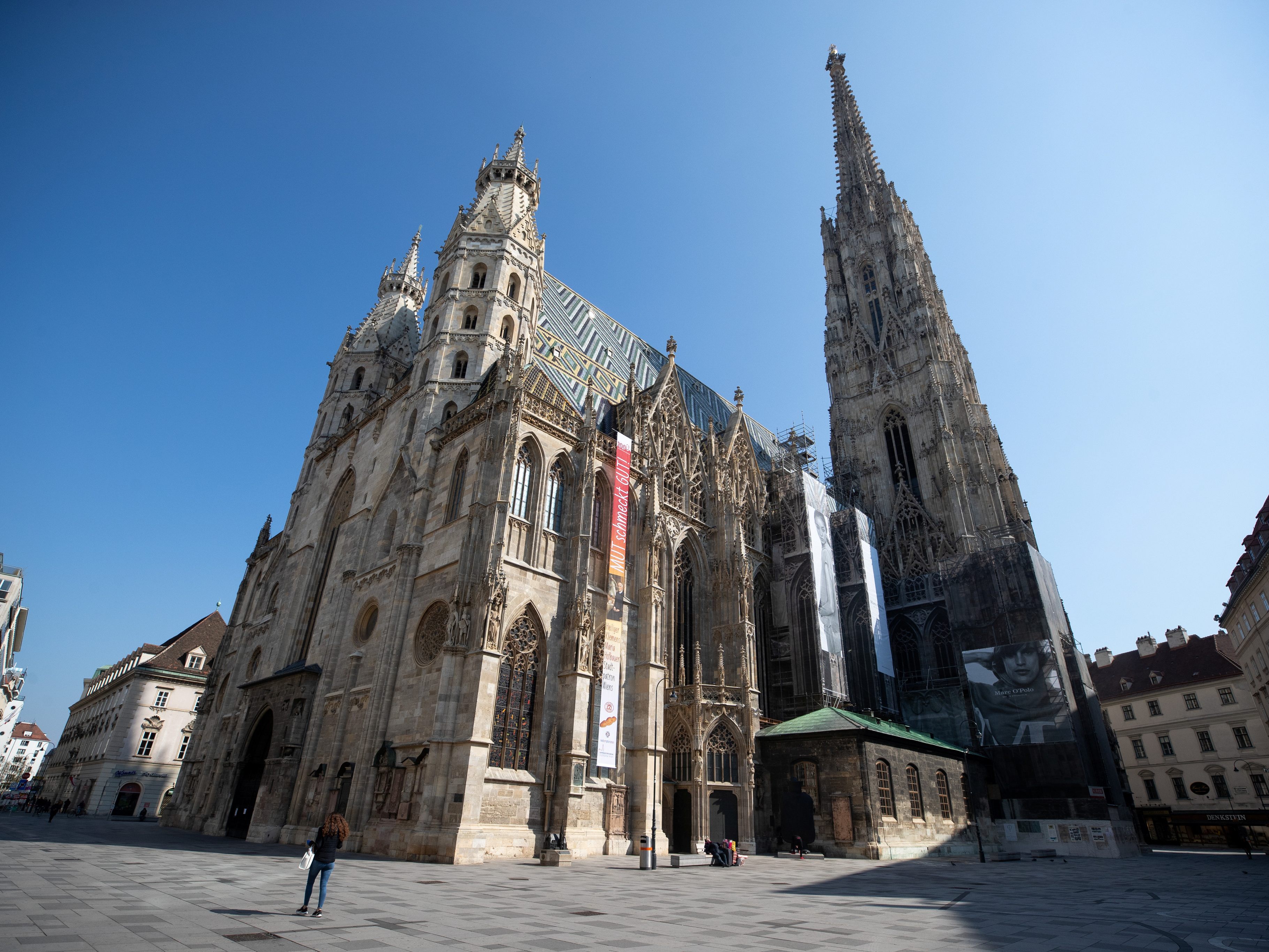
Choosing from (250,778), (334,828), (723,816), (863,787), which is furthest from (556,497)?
(250,778)

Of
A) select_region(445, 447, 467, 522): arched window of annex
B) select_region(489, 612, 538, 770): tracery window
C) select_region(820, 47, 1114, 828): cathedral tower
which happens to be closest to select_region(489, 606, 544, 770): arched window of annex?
select_region(489, 612, 538, 770): tracery window

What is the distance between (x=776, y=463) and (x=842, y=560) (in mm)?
7106

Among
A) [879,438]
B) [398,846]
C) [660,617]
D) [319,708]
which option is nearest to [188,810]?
[319,708]

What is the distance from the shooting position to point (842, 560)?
3631 cm

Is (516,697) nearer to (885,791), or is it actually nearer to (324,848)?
(324,848)


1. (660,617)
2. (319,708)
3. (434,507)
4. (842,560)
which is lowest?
(319,708)

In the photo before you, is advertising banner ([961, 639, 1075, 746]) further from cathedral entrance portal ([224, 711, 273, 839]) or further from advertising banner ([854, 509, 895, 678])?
cathedral entrance portal ([224, 711, 273, 839])

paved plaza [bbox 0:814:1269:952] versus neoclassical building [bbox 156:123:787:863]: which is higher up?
neoclassical building [bbox 156:123:787:863]

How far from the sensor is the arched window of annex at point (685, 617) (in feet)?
91.0

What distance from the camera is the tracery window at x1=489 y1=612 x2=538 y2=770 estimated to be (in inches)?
791

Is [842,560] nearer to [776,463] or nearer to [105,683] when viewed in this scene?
[776,463]

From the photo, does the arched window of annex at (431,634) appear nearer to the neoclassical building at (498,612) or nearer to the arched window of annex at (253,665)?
the neoclassical building at (498,612)

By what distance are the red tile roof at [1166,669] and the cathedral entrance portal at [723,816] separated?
119 ft

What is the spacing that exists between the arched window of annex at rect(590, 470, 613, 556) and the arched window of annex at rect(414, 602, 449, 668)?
5.93 m
